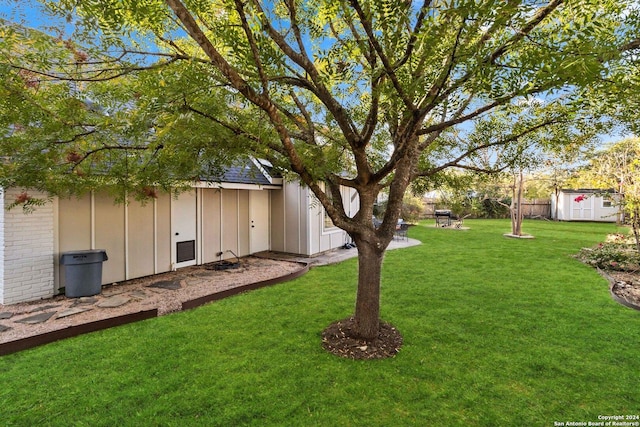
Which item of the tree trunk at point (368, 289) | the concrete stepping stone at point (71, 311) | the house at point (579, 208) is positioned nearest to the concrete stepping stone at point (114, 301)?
the concrete stepping stone at point (71, 311)

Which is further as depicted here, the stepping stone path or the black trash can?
the black trash can

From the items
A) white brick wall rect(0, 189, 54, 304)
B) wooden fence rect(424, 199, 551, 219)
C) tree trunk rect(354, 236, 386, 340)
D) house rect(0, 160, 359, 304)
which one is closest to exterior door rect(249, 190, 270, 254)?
house rect(0, 160, 359, 304)

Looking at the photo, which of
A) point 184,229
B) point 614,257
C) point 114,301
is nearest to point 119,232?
point 184,229

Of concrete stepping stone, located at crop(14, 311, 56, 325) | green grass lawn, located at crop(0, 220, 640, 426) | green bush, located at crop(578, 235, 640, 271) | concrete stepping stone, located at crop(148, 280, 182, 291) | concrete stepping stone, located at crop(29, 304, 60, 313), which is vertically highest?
green bush, located at crop(578, 235, 640, 271)

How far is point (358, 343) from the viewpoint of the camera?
4129 mm

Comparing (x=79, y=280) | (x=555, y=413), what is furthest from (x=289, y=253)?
(x=555, y=413)

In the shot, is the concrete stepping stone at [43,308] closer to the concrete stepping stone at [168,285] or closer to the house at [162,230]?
the house at [162,230]

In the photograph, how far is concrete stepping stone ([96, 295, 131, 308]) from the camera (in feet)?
18.5

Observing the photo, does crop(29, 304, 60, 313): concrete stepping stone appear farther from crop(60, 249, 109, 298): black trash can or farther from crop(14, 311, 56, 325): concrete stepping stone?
crop(60, 249, 109, 298): black trash can

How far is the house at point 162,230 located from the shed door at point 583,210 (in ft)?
83.6

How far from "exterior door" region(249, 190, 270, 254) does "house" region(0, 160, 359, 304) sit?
35mm

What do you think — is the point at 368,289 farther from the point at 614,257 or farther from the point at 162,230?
the point at 614,257

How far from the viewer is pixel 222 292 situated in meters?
6.28

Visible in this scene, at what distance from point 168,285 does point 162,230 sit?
1.76 m
